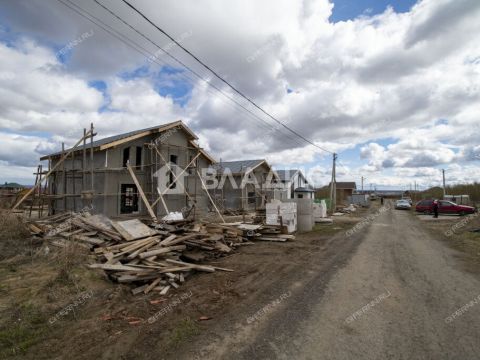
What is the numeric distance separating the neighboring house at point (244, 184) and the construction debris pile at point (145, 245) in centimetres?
1619

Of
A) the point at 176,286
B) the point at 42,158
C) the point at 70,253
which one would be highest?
the point at 42,158

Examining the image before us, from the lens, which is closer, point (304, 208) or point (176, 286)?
point (176, 286)

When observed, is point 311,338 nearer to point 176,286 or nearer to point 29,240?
point 176,286

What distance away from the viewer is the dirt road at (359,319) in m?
3.88

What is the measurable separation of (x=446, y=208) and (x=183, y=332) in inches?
1270

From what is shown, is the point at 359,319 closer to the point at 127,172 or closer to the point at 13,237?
the point at 13,237

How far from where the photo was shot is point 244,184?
28734 mm

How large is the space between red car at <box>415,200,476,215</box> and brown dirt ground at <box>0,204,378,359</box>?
27.1 m

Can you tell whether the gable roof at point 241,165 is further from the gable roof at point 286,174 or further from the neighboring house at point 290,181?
the gable roof at point 286,174

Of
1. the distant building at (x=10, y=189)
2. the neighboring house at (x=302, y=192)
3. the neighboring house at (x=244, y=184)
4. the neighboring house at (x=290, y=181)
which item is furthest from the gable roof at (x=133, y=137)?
the neighboring house at (x=302, y=192)

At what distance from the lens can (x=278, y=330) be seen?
445cm

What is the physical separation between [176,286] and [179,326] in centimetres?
214

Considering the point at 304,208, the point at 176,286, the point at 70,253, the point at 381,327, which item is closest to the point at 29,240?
the point at 70,253

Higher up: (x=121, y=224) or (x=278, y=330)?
(x=121, y=224)
